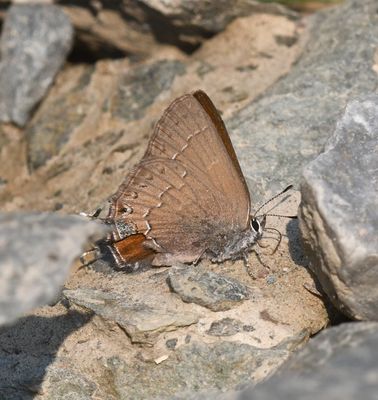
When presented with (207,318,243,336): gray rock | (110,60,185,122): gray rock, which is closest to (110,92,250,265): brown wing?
(207,318,243,336): gray rock

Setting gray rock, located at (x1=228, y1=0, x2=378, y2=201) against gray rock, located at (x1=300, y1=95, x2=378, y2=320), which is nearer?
gray rock, located at (x1=300, y1=95, x2=378, y2=320)

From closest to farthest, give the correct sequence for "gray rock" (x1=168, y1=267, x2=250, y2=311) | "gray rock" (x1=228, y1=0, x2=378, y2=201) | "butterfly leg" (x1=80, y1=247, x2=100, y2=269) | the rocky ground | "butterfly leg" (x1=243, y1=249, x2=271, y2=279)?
the rocky ground
"gray rock" (x1=168, y1=267, x2=250, y2=311)
"butterfly leg" (x1=243, y1=249, x2=271, y2=279)
"butterfly leg" (x1=80, y1=247, x2=100, y2=269)
"gray rock" (x1=228, y1=0, x2=378, y2=201)

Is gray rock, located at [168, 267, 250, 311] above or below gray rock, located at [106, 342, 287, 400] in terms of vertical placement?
above

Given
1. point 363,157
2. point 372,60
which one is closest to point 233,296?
point 363,157

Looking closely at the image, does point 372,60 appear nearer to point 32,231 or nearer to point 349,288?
point 349,288

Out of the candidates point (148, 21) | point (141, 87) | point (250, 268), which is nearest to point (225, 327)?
point (250, 268)

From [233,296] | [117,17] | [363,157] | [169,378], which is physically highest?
[117,17]

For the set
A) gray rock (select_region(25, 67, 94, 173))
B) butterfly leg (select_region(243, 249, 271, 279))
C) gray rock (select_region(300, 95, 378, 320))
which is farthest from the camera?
gray rock (select_region(25, 67, 94, 173))

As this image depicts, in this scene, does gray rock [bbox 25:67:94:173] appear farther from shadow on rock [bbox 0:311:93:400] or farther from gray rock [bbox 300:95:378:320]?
gray rock [bbox 300:95:378:320]
